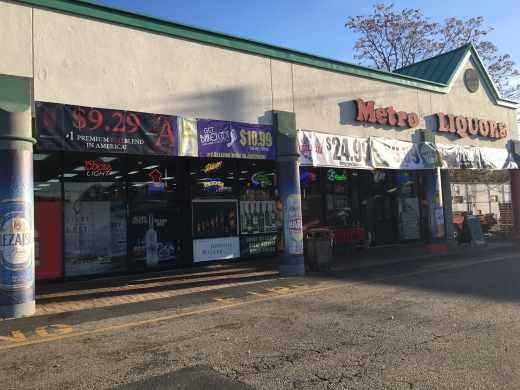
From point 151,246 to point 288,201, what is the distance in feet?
13.9

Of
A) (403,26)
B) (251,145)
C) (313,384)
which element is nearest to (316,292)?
(251,145)

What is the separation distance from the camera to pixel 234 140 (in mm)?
10570

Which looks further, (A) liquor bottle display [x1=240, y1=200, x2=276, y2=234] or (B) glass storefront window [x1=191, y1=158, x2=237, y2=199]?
(A) liquor bottle display [x1=240, y1=200, x2=276, y2=234]

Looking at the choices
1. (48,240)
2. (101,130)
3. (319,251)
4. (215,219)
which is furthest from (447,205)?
(48,240)

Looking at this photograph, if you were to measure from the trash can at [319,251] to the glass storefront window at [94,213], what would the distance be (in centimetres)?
503

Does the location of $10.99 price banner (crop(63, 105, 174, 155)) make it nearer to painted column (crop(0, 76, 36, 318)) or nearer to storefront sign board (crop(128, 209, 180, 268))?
painted column (crop(0, 76, 36, 318))

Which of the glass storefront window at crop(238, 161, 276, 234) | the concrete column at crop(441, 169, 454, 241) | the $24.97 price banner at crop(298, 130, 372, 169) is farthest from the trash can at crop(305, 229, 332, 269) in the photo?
the concrete column at crop(441, 169, 454, 241)

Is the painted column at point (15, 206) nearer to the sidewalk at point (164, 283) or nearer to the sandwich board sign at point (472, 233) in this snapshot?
the sidewalk at point (164, 283)

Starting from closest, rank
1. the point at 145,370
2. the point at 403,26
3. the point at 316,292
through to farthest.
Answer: the point at 145,370 → the point at 316,292 → the point at 403,26

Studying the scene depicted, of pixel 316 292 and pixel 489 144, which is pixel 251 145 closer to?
pixel 316 292

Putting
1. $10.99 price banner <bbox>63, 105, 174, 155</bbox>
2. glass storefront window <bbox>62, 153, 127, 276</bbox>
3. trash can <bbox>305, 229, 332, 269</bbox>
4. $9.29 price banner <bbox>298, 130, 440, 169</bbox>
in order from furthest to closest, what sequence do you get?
$9.29 price banner <bbox>298, 130, 440, 169</bbox>
trash can <bbox>305, 229, 332, 269</bbox>
glass storefront window <bbox>62, 153, 127, 276</bbox>
$10.99 price banner <bbox>63, 105, 174, 155</bbox>

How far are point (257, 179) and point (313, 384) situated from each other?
10.6 meters

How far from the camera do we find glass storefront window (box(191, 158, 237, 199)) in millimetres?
13312

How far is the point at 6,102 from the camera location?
7617mm
